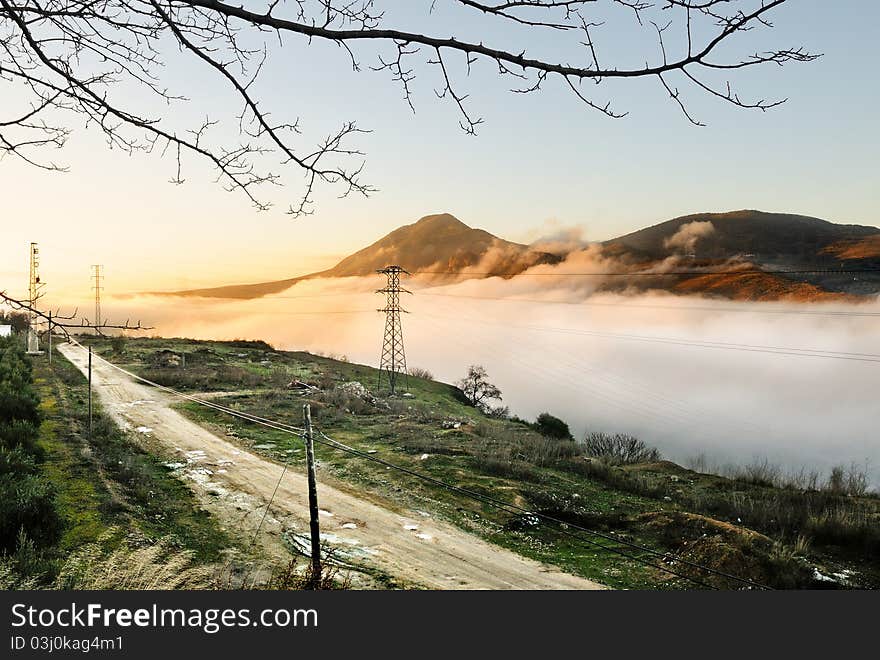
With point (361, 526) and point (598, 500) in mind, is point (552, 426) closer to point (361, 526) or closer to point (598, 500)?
point (598, 500)

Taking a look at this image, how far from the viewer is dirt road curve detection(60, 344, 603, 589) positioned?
8188 mm

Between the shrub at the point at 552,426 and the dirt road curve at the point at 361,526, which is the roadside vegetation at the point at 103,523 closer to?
the dirt road curve at the point at 361,526

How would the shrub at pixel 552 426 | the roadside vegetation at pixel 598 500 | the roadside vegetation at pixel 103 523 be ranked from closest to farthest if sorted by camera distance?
the roadside vegetation at pixel 103 523 → the roadside vegetation at pixel 598 500 → the shrub at pixel 552 426

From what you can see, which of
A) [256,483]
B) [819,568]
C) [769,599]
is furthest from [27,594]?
[819,568]

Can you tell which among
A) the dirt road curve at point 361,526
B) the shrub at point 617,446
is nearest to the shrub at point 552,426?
the shrub at point 617,446

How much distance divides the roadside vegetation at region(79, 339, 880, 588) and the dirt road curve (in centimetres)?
55

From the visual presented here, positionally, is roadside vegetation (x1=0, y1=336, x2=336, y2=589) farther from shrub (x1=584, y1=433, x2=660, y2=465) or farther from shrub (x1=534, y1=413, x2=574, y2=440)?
shrub (x1=534, y1=413, x2=574, y2=440)

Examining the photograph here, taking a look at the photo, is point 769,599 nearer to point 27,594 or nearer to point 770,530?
point 27,594

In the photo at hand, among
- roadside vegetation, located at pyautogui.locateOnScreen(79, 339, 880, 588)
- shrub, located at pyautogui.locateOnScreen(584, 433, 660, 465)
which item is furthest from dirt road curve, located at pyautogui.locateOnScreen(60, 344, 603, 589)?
shrub, located at pyautogui.locateOnScreen(584, 433, 660, 465)

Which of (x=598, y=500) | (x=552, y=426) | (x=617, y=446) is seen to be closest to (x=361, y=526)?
(x=598, y=500)

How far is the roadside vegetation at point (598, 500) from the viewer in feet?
29.4

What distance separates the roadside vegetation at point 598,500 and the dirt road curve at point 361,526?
1.81ft

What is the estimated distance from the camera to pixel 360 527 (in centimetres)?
980

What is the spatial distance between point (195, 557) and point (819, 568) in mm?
9330
